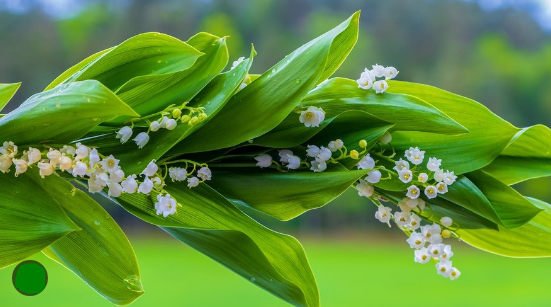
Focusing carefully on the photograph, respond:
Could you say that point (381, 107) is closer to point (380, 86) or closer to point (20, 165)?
point (380, 86)

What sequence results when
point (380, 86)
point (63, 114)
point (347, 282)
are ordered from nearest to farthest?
point (63, 114) → point (380, 86) → point (347, 282)

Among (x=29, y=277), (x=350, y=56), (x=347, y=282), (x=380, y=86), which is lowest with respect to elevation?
(x=29, y=277)

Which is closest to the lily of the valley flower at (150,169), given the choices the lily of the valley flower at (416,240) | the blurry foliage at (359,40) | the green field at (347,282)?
the lily of the valley flower at (416,240)

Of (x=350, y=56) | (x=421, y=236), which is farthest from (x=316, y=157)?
(x=350, y=56)

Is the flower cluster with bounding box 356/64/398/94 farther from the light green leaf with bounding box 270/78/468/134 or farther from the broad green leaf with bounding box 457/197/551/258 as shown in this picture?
the broad green leaf with bounding box 457/197/551/258

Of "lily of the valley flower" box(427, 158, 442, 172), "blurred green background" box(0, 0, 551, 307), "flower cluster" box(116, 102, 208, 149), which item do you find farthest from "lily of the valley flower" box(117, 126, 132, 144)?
"blurred green background" box(0, 0, 551, 307)

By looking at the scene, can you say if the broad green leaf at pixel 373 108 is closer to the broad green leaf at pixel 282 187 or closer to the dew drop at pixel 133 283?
the broad green leaf at pixel 282 187

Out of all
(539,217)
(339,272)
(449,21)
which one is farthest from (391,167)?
(339,272)
